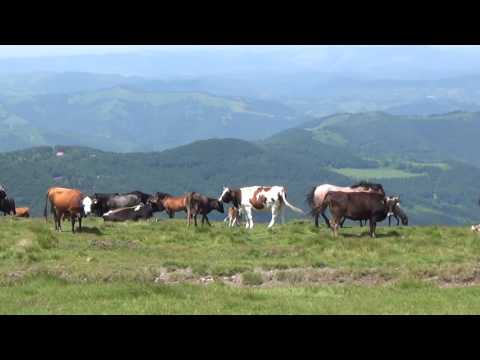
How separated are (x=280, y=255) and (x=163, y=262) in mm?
4233

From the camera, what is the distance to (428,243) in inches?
1061

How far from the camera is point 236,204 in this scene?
131ft

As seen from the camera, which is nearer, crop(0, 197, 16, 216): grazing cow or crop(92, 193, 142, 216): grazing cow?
crop(92, 193, 142, 216): grazing cow

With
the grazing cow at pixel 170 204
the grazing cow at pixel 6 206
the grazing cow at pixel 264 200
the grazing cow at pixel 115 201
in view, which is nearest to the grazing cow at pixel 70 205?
the grazing cow at pixel 264 200

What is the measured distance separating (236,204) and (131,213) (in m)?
6.75

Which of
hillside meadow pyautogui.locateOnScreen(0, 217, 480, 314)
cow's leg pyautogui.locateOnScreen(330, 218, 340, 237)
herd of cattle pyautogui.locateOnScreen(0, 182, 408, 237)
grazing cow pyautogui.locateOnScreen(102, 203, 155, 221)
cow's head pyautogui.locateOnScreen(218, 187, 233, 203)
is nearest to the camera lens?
hillside meadow pyautogui.locateOnScreen(0, 217, 480, 314)

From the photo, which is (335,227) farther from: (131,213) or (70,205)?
(131,213)

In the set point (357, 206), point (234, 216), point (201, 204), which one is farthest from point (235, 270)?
point (201, 204)

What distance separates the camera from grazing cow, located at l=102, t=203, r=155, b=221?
41906 mm

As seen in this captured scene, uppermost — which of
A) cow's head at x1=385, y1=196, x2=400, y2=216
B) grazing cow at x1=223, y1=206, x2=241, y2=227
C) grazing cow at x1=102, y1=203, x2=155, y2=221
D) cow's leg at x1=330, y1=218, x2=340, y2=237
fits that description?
cow's head at x1=385, y1=196, x2=400, y2=216

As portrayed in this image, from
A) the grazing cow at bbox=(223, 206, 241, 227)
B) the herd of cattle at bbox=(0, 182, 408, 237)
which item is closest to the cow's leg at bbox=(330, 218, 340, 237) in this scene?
the herd of cattle at bbox=(0, 182, 408, 237)

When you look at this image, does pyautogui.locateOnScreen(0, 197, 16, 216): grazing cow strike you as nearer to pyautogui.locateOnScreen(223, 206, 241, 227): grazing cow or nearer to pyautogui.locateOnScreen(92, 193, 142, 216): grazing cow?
pyautogui.locateOnScreen(92, 193, 142, 216): grazing cow
